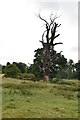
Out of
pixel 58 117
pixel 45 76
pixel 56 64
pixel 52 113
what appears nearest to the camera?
pixel 58 117

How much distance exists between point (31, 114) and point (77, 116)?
189 centimetres

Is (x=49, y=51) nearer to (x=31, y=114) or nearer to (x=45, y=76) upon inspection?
(x=45, y=76)

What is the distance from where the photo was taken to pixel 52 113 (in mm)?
10812

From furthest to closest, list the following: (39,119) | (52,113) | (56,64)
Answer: (56,64), (52,113), (39,119)

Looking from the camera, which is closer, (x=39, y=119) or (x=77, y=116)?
(x=39, y=119)

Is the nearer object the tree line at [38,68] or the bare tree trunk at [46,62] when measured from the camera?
the bare tree trunk at [46,62]

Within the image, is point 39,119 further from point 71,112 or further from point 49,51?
point 49,51

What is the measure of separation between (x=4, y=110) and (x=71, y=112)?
9.70 ft

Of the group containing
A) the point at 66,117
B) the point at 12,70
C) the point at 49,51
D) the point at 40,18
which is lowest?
the point at 66,117

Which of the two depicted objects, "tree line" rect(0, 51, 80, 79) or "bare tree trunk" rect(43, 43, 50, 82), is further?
"tree line" rect(0, 51, 80, 79)

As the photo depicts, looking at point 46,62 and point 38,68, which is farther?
point 38,68

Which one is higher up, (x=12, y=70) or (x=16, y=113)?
(x=12, y=70)

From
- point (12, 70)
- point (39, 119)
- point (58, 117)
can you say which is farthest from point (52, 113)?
point (12, 70)

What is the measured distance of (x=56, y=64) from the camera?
249ft
